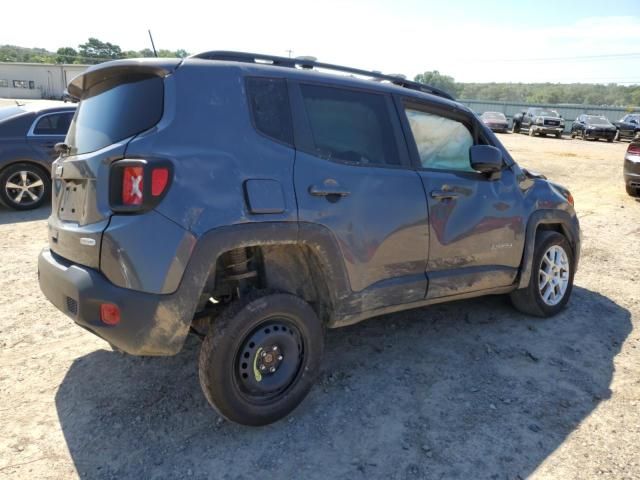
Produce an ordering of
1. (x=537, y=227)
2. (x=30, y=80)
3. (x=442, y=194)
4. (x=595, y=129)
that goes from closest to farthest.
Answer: (x=442, y=194) < (x=537, y=227) < (x=595, y=129) < (x=30, y=80)

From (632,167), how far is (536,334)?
24.3ft

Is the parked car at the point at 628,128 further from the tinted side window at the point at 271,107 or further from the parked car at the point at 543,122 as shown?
the tinted side window at the point at 271,107

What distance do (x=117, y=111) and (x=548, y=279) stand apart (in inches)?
145

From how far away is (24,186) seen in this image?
25.7ft

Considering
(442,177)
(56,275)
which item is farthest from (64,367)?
(442,177)

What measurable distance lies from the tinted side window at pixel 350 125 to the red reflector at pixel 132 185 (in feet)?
3.31

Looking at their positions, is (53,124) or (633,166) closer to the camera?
(53,124)

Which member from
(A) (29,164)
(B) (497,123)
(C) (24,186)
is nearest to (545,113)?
(B) (497,123)

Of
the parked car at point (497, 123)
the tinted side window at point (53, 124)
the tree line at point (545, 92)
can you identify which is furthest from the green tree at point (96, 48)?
the tinted side window at point (53, 124)

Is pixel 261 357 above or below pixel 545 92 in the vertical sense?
below

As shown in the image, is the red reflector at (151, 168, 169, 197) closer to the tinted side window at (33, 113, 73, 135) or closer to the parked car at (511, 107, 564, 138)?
the tinted side window at (33, 113, 73, 135)

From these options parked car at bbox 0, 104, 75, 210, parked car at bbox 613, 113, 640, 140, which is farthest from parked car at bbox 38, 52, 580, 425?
parked car at bbox 613, 113, 640, 140

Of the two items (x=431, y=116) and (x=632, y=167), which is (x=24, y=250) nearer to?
(x=431, y=116)

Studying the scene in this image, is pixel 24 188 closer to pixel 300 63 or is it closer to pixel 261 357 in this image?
pixel 300 63
